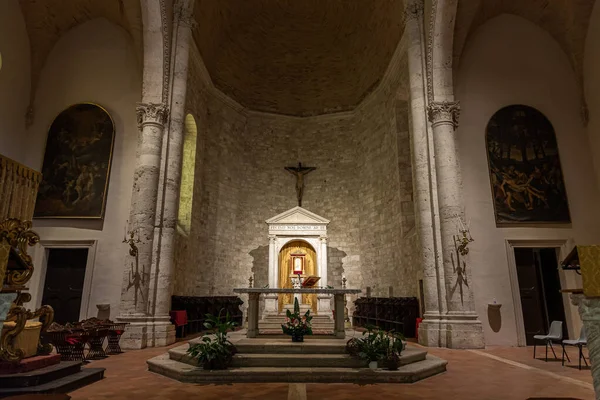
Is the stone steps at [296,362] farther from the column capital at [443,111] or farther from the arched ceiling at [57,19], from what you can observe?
the arched ceiling at [57,19]

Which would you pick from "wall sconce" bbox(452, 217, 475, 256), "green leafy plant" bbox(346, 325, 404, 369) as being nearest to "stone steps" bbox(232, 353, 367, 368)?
"green leafy plant" bbox(346, 325, 404, 369)

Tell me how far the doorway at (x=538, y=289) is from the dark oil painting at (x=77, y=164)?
478 inches

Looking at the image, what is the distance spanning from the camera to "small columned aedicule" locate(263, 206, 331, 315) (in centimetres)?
1488

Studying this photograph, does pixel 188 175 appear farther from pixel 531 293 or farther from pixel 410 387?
pixel 531 293

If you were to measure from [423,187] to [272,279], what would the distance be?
23.1 feet

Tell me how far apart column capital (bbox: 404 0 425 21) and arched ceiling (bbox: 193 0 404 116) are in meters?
2.83

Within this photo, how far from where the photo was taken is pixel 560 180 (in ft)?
36.1

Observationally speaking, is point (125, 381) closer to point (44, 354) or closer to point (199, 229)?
point (44, 354)

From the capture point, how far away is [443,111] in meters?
10.2

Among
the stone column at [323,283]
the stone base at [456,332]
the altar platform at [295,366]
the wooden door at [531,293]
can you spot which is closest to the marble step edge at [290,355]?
the altar platform at [295,366]

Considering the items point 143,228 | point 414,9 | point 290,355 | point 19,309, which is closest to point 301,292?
point 290,355

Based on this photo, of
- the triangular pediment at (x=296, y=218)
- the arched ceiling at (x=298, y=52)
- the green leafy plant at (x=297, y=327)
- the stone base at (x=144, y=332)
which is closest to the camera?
the green leafy plant at (x=297, y=327)

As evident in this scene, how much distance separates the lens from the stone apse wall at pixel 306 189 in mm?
13555

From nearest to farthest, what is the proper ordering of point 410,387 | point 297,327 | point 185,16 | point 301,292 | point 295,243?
point 410,387 < point 297,327 < point 301,292 < point 185,16 < point 295,243
